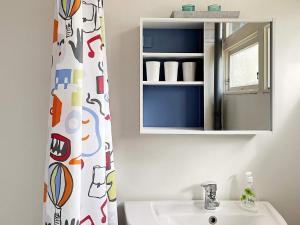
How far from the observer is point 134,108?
2.09m

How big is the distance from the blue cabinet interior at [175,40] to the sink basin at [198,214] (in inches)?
32.7

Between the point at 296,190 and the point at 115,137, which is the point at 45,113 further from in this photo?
the point at 296,190

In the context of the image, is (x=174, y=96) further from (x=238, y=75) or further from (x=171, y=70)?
(x=238, y=75)

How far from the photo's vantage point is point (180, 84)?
6.47 ft

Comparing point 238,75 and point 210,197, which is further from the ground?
point 238,75

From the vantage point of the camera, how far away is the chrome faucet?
1991 millimetres

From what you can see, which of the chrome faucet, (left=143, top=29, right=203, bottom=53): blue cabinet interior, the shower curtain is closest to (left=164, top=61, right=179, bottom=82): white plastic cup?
(left=143, top=29, right=203, bottom=53): blue cabinet interior

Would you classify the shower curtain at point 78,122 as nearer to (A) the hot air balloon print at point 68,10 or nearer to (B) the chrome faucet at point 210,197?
(A) the hot air balloon print at point 68,10

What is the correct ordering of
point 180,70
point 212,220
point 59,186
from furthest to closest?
point 180,70, point 212,220, point 59,186

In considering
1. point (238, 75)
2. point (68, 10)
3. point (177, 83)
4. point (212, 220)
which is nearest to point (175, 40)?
point (177, 83)

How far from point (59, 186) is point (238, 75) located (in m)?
1.06

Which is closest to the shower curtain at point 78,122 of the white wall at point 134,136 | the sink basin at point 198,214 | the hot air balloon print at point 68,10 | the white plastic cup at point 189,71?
the hot air balloon print at point 68,10

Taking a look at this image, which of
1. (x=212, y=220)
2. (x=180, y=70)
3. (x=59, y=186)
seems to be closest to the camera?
(x=59, y=186)

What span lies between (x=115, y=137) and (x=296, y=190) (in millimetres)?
1049
